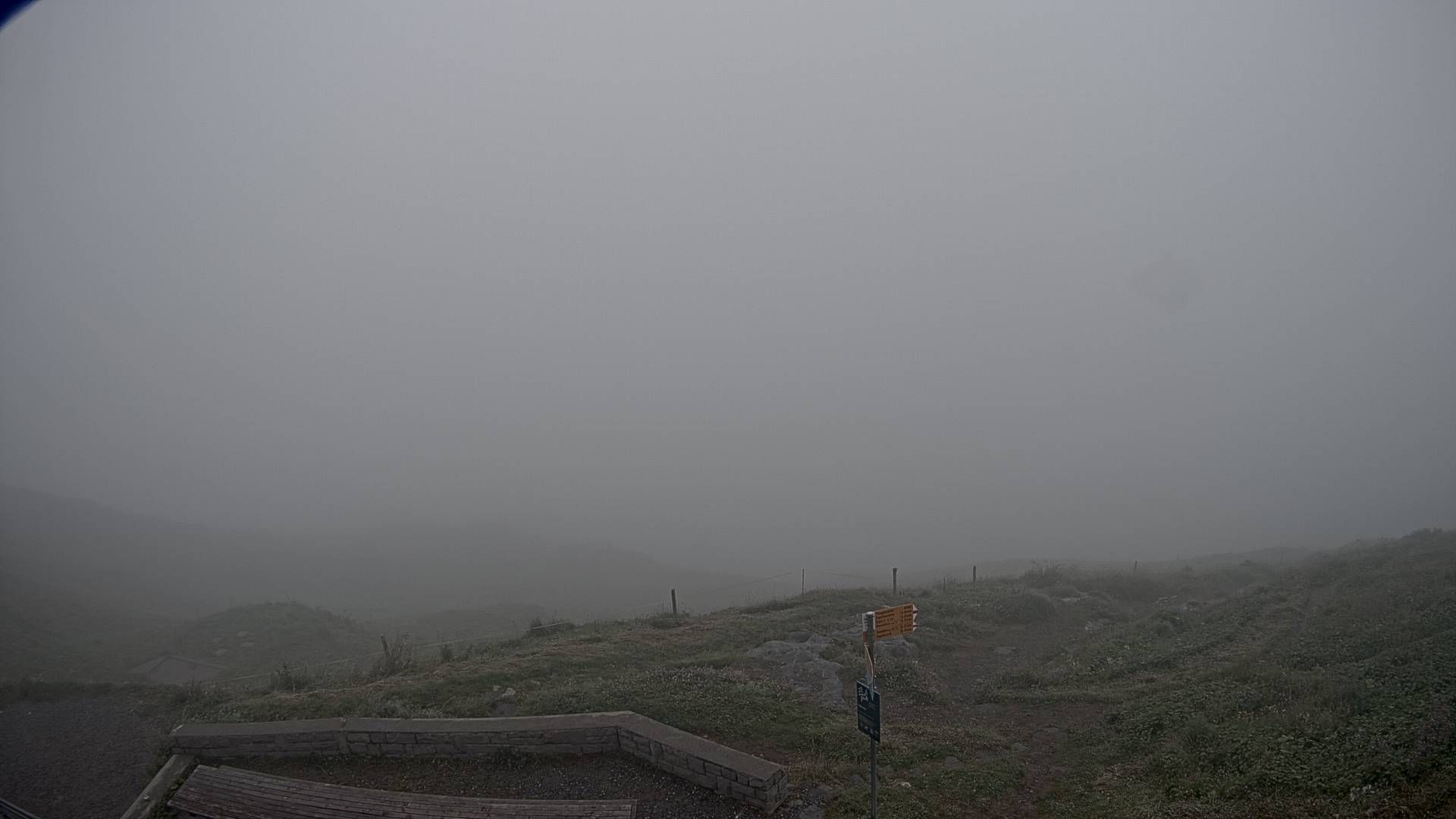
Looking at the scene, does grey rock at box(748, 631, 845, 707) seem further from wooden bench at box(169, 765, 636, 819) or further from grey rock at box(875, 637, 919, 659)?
wooden bench at box(169, 765, 636, 819)

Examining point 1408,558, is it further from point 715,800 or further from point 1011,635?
point 715,800

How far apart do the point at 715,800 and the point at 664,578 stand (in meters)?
45.3

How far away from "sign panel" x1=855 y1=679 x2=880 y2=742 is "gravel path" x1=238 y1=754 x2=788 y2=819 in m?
2.00

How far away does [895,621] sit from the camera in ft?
30.2

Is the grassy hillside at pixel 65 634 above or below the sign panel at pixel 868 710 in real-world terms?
below

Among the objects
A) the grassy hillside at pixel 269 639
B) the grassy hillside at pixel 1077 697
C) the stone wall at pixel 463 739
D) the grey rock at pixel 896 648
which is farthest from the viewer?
the grassy hillside at pixel 269 639

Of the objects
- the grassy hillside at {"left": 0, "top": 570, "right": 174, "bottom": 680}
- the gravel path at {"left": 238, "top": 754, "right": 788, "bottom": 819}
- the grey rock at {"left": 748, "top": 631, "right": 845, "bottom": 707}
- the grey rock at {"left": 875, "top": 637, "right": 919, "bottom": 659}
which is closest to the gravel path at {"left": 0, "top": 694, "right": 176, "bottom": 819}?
the gravel path at {"left": 238, "top": 754, "right": 788, "bottom": 819}

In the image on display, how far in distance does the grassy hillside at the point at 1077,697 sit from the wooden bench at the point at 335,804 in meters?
2.43

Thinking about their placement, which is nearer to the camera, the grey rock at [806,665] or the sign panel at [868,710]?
the sign panel at [868,710]

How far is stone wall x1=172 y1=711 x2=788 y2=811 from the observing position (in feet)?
31.1

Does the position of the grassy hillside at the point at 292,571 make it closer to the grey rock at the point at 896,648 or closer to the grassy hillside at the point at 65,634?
the grassy hillside at the point at 65,634

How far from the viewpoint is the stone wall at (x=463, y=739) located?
9.47 metres

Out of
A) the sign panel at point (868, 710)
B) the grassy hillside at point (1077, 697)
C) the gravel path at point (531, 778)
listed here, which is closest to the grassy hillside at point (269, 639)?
the grassy hillside at point (1077, 697)

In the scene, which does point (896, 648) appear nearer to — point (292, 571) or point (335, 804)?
point (335, 804)
